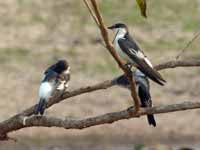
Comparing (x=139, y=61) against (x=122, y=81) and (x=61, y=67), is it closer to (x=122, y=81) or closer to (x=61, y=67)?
(x=122, y=81)

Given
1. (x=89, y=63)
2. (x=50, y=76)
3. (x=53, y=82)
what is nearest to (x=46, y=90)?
(x=53, y=82)

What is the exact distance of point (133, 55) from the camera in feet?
20.1

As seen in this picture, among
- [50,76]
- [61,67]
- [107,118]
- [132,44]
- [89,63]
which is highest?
[107,118]

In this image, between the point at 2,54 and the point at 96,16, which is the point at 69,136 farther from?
the point at 96,16

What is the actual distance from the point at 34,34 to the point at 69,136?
3283mm

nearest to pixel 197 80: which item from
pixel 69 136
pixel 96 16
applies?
pixel 69 136

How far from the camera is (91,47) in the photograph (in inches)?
786

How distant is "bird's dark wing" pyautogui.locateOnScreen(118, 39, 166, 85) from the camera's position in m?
5.37

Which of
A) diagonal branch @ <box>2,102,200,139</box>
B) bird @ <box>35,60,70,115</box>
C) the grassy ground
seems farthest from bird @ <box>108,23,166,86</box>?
the grassy ground

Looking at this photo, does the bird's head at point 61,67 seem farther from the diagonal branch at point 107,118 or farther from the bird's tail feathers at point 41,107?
the diagonal branch at point 107,118

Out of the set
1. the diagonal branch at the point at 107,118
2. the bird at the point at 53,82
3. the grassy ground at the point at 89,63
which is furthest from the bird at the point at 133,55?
the grassy ground at the point at 89,63

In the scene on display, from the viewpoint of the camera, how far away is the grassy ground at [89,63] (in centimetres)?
1761

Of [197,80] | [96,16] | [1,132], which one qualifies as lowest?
[197,80]

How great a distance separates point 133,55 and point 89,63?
13.3m
